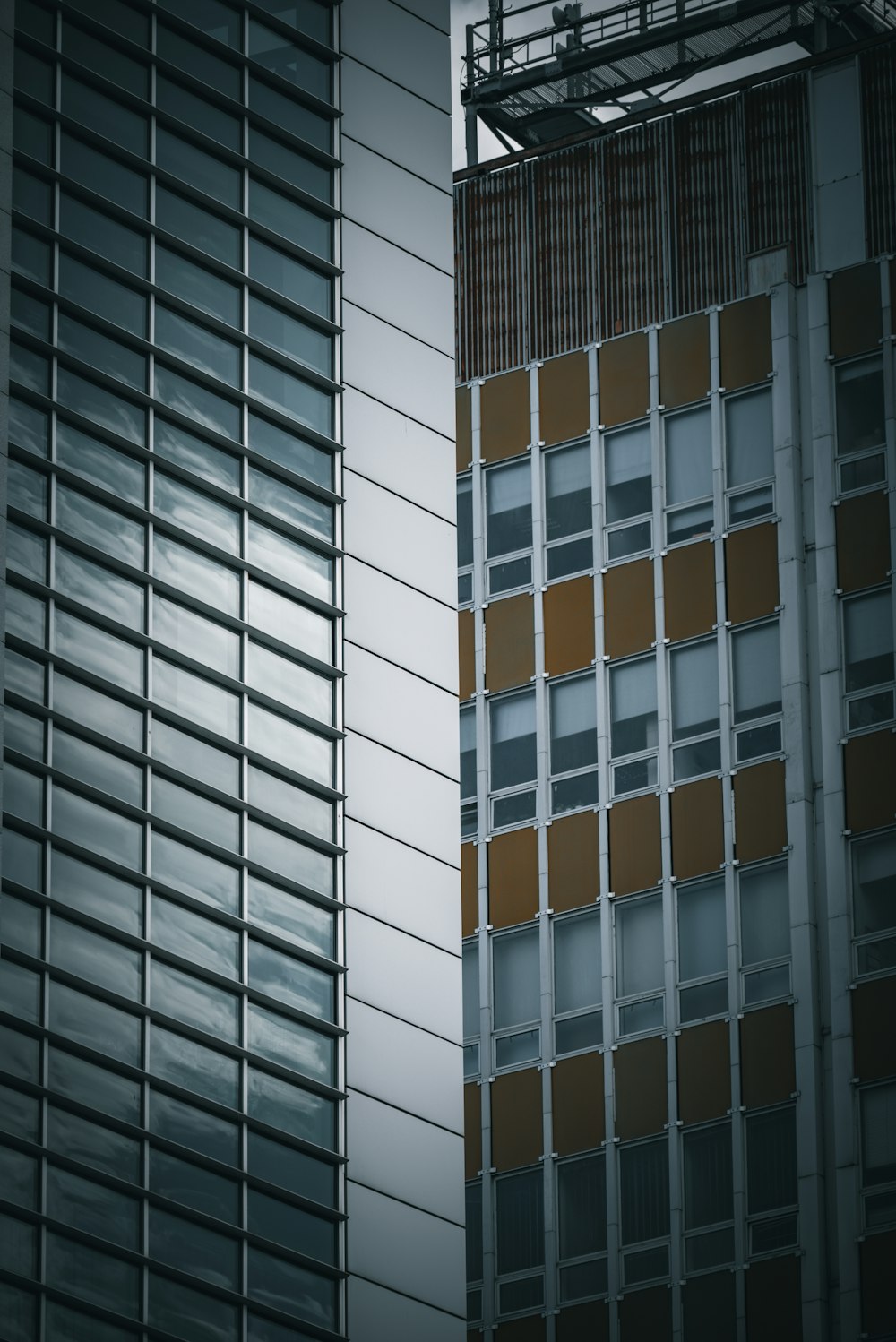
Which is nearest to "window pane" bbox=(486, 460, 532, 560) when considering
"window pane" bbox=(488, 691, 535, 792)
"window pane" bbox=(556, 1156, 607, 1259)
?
"window pane" bbox=(488, 691, 535, 792)

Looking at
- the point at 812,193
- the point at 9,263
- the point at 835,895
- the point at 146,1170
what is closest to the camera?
the point at 146,1170

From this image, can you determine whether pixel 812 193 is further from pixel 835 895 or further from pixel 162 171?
pixel 162 171

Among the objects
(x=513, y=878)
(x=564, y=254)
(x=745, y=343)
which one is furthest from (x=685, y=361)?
(x=513, y=878)

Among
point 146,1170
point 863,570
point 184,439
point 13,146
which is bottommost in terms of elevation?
point 146,1170

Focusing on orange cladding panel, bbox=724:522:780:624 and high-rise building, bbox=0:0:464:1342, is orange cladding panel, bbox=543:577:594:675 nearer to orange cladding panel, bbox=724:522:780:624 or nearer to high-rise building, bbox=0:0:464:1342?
orange cladding panel, bbox=724:522:780:624

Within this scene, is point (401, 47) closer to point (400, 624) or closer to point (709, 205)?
point (400, 624)

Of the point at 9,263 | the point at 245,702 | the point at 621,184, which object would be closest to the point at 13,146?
the point at 9,263

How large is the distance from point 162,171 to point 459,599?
29.2 metres

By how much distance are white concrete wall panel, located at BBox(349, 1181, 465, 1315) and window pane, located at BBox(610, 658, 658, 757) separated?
90.1 ft

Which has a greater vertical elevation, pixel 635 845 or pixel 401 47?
pixel 635 845

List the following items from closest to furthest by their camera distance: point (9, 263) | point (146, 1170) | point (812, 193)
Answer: point (146, 1170) → point (9, 263) → point (812, 193)

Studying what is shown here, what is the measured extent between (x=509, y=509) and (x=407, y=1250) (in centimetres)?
3217

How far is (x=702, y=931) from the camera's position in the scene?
60.8m

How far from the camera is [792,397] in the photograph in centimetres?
6203
